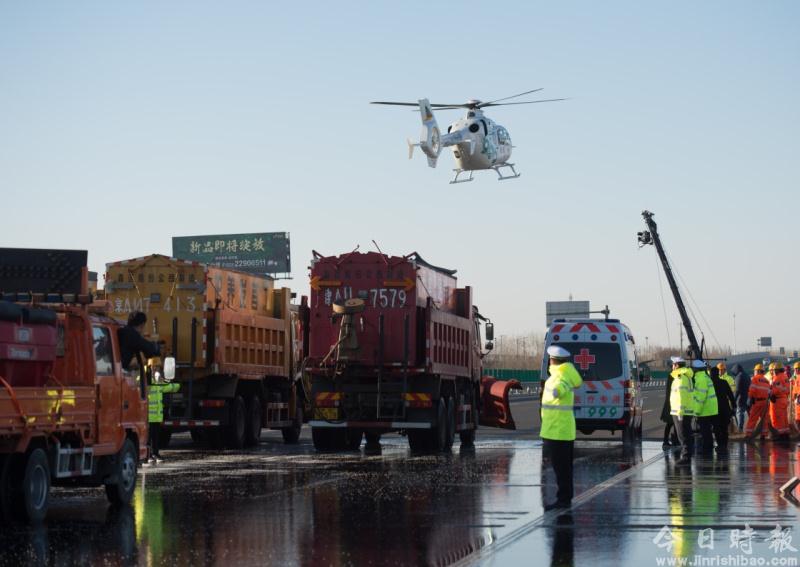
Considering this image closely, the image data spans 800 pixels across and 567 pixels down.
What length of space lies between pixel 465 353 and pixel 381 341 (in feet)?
13.2

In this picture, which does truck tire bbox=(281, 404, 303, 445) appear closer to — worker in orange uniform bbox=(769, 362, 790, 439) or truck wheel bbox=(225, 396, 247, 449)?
truck wheel bbox=(225, 396, 247, 449)

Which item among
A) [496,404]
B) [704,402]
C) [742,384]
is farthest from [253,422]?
[742,384]

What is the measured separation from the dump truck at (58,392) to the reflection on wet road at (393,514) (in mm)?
459

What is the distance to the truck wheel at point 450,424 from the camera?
26.5 meters

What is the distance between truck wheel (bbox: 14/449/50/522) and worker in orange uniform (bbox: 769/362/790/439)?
19140 mm

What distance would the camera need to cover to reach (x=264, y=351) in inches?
1151

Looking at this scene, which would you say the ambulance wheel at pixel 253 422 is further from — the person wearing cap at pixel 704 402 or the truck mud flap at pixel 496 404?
the person wearing cap at pixel 704 402

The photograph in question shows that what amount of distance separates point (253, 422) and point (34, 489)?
15.3m

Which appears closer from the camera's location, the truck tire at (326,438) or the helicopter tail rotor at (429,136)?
the truck tire at (326,438)

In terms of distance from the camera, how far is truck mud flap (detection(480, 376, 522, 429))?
1188 inches

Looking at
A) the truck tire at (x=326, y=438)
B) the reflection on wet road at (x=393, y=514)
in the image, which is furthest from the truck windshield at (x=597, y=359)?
the reflection on wet road at (x=393, y=514)

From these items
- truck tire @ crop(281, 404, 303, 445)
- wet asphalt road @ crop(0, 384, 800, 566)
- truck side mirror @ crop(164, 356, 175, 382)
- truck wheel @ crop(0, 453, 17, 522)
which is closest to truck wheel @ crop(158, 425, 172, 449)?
truck tire @ crop(281, 404, 303, 445)

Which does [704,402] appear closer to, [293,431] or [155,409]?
[155,409]

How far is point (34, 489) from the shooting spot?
1334 cm
